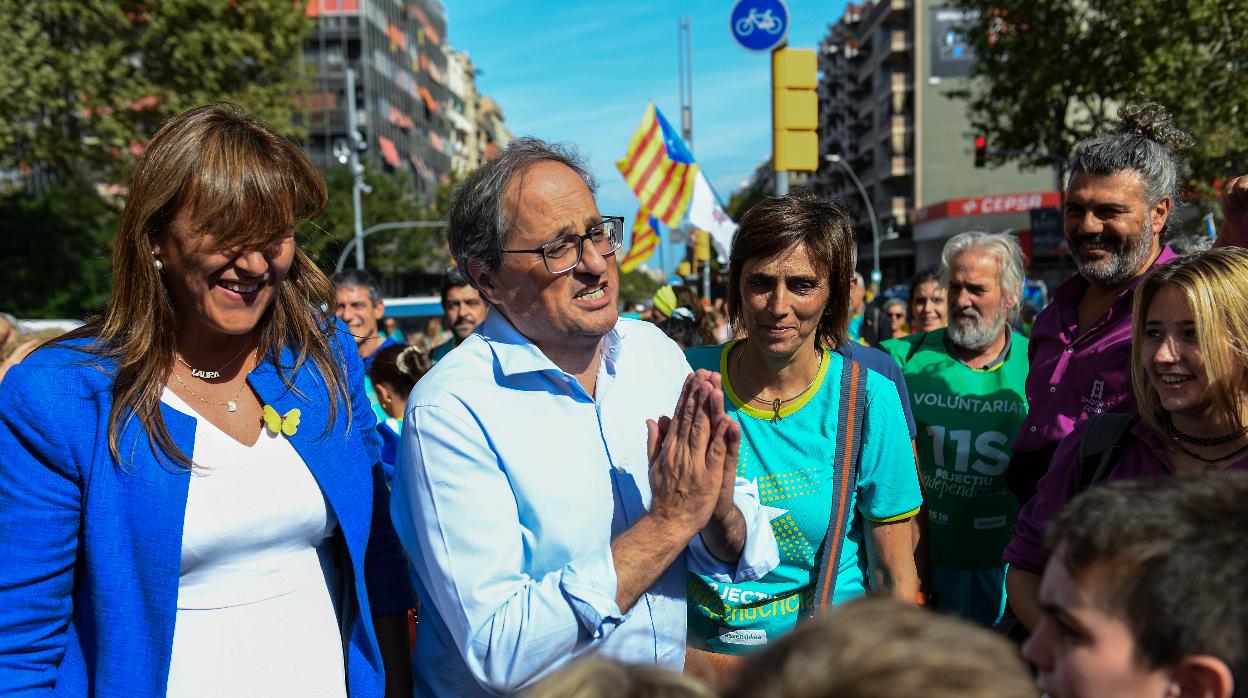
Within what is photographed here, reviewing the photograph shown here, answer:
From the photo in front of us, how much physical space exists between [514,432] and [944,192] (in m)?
63.5

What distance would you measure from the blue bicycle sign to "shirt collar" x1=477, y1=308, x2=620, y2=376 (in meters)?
5.33

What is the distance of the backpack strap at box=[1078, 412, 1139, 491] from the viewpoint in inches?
90.7

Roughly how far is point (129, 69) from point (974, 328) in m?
19.2

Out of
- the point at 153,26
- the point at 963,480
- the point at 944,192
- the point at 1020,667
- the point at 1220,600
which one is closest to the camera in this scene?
the point at 1020,667

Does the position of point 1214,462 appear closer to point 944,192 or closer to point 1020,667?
point 1020,667

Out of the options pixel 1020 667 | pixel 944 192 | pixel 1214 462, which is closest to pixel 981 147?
pixel 1214 462

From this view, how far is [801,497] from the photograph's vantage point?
8.87 feet

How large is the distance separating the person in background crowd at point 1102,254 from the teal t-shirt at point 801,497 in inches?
25.7

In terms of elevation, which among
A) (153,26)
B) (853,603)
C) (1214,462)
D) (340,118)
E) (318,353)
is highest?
(340,118)

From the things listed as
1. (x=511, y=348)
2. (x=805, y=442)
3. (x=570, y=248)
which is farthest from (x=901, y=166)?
(x=511, y=348)

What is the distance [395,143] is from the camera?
6381cm

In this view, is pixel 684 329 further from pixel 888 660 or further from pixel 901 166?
pixel 901 166

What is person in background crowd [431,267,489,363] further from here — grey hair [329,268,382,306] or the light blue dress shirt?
the light blue dress shirt

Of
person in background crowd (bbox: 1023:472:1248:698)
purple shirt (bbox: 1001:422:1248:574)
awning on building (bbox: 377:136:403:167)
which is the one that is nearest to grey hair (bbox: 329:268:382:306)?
purple shirt (bbox: 1001:422:1248:574)
